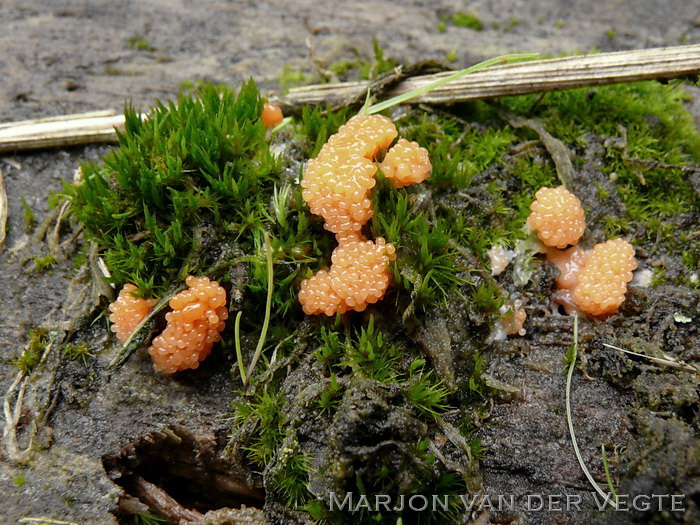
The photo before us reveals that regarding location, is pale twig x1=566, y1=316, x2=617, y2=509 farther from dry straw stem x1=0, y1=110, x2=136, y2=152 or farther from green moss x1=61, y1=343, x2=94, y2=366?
dry straw stem x1=0, y1=110, x2=136, y2=152

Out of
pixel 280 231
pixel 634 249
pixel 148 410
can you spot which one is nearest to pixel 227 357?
pixel 148 410

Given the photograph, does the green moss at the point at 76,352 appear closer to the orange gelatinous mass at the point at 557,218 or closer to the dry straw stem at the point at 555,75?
the dry straw stem at the point at 555,75

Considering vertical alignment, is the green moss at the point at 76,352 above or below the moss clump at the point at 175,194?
below

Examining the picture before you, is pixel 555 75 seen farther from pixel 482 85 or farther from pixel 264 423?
pixel 264 423

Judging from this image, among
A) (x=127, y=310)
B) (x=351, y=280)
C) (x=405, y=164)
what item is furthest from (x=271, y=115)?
(x=127, y=310)

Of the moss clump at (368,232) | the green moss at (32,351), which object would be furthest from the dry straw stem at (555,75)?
the green moss at (32,351)

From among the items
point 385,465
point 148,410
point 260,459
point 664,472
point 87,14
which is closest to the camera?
point 664,472

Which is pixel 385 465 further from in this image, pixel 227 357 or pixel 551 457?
pixel 227 357
